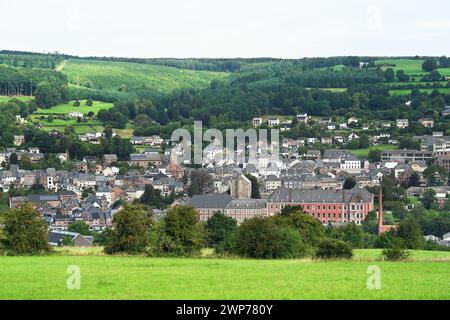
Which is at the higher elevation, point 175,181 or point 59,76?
point 59,76

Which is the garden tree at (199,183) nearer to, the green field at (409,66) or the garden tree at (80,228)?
the garden tree at (80,228)

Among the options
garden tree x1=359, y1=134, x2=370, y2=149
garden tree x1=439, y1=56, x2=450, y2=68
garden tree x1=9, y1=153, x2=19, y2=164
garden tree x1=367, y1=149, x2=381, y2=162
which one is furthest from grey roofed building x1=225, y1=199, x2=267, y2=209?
garden tree x1=439, y1=56, x2=450, y2=68

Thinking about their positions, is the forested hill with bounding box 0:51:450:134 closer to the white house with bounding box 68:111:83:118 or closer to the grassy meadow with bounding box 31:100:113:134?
the grassy meadow with bounding box 31:100:113:134

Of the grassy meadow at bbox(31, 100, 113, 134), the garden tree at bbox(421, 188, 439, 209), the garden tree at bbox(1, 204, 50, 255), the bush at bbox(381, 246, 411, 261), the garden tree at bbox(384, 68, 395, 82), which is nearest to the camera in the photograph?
the bush at bbox(381, 246, 411, 261)

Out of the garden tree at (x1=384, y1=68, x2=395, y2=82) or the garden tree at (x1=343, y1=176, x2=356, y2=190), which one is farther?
the garden tree at (x1=384, y1=68, x2=395, y2=82)

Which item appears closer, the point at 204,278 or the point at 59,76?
the point at 204,278
